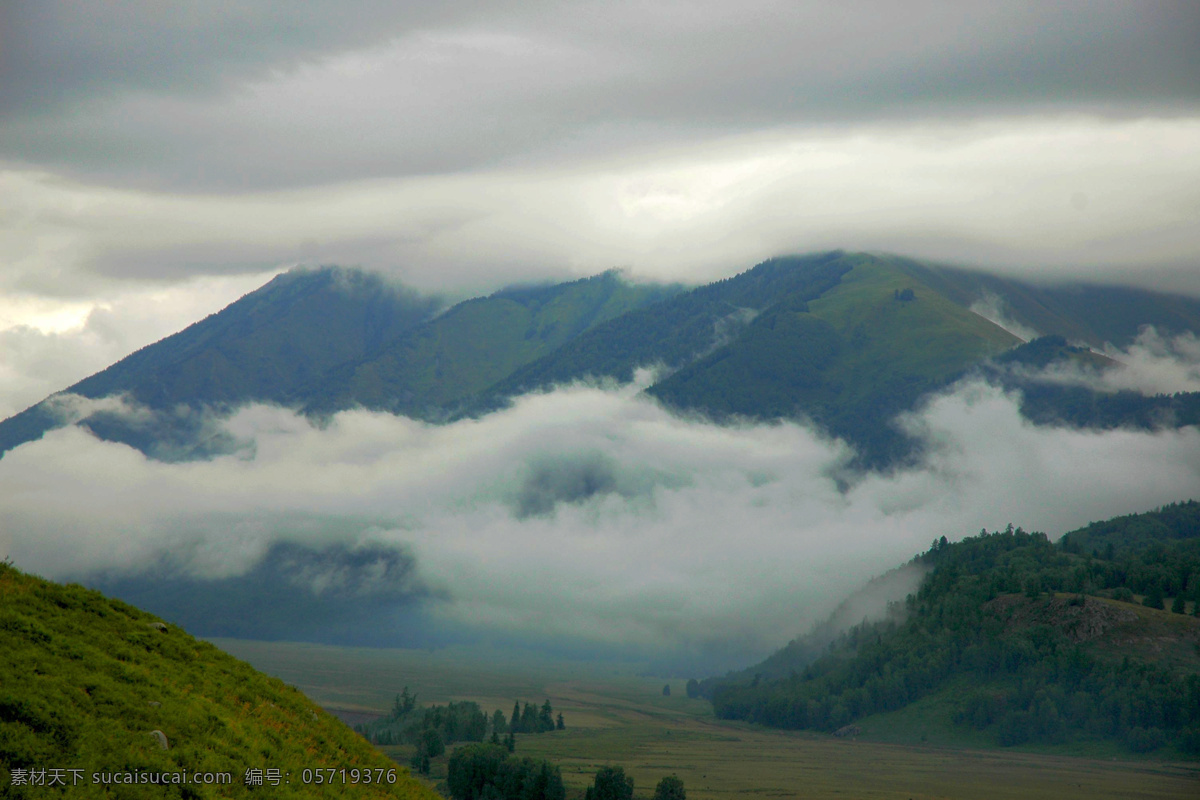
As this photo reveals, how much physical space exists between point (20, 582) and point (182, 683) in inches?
441

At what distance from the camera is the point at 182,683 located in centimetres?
5766

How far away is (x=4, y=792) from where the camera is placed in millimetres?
40344

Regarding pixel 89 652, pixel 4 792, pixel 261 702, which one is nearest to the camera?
pixel 4 792

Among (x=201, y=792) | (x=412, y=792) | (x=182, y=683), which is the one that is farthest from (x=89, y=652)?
(x=412, y=792)

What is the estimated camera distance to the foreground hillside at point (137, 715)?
4394cm

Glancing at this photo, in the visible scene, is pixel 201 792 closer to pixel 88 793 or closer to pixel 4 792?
pixel 88 793

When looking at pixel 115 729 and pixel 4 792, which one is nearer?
pixel 4 792

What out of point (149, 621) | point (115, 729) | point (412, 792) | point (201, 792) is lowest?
point (412, 792)

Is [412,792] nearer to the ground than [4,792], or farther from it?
nearer to the ground

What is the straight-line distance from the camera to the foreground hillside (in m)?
43.9

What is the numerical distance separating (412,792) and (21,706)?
3017 cm

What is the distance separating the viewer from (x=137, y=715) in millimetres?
49531

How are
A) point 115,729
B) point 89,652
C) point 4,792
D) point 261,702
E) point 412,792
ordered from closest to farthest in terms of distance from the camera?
point 4,792, point 115,729, point 89,652, point 261,702, point 412,792

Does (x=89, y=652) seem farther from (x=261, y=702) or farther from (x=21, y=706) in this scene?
(x=261, y=702)
